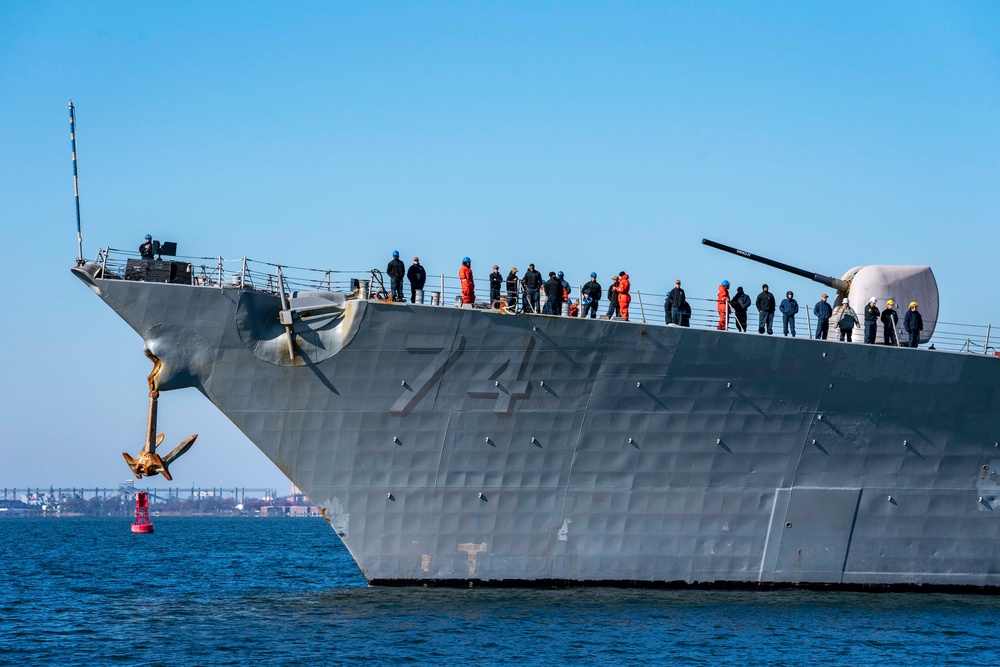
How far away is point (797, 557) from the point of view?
24.0 m

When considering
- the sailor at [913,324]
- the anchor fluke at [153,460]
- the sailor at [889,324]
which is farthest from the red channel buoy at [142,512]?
the sailor at [913,324]

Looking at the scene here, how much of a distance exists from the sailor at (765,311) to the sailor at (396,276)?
8.07 metres

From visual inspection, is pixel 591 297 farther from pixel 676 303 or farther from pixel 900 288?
pixel 900 288

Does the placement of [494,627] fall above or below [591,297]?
below

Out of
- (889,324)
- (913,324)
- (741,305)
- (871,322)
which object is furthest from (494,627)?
(913,324)

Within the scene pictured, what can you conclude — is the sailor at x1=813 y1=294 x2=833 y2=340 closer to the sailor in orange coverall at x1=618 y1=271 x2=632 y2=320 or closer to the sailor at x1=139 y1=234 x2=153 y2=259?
the sailor in orange coverall at x1=618 y1=271 x2=632 y2=320

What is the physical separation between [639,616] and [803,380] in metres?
6.35

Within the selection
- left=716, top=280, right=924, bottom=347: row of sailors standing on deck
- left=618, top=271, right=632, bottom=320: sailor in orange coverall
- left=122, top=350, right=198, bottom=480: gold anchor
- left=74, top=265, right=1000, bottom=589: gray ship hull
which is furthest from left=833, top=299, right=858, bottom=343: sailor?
left=122, top=350, right=198, bottom=480: gold anchor

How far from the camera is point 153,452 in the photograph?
22.0 meters

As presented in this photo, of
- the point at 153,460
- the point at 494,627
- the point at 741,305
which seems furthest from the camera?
the point at 741,305

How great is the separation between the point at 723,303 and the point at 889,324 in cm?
419

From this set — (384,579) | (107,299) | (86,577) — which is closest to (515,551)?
(384,579)

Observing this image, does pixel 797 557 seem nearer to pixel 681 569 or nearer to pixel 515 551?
pixel 681 569

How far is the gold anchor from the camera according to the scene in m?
22.0
